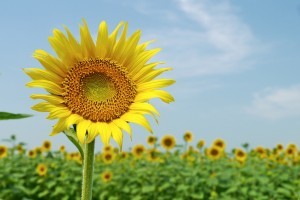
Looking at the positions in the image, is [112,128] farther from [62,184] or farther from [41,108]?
[62,184]

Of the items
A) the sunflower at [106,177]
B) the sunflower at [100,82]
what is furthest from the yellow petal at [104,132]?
the sunflower at [106,177]

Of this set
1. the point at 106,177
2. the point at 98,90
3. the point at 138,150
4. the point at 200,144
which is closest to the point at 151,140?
the point at 138,150

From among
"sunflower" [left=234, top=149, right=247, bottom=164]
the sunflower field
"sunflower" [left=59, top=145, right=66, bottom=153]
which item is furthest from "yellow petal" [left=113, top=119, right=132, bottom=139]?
"sunflower" [left=59, top=145, right=66, bottom=153]

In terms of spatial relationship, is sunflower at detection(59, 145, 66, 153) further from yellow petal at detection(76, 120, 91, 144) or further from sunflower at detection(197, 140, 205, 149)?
yellow petal at detection(76, 120, 91, 144)

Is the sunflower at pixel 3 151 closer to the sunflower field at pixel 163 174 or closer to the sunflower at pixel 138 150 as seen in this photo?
the sunflower field at pixel 163 174

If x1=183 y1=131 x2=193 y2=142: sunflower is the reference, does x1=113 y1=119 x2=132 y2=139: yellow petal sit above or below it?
below
